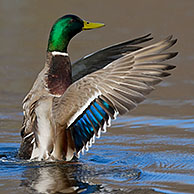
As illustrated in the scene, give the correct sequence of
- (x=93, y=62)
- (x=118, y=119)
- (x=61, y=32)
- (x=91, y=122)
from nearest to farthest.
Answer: (x=91, y=122) → (x=61, y=32) → (x=93, y=62) → (x=118, y=119)

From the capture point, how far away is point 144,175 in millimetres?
5930

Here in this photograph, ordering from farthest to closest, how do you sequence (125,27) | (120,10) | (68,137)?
1. (120,10)
2. (125,27)
3. (68,137)

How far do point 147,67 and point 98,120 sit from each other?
2.11ft

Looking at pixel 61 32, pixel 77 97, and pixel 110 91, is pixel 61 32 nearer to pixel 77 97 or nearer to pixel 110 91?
pixel 77 97

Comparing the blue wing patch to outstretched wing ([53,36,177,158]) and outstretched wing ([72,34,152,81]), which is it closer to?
outstretched wing ([53,36,177,158])

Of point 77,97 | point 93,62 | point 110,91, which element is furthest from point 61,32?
point 110,91

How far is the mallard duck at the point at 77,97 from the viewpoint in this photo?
586 centimetres

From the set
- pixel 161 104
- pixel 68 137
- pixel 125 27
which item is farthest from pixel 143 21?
pixel 68 137

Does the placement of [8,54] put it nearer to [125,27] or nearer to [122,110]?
[125,27]

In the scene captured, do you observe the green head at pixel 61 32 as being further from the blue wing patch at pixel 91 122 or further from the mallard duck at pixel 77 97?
the blue wing patch at pixel 91 122

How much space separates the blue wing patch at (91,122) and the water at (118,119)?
0.29m

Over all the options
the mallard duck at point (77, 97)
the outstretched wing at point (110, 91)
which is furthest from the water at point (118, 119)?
the outstretched wing at point (110, 91)

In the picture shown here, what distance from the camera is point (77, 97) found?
601cm

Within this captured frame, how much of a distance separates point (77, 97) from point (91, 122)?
0.84 feet
